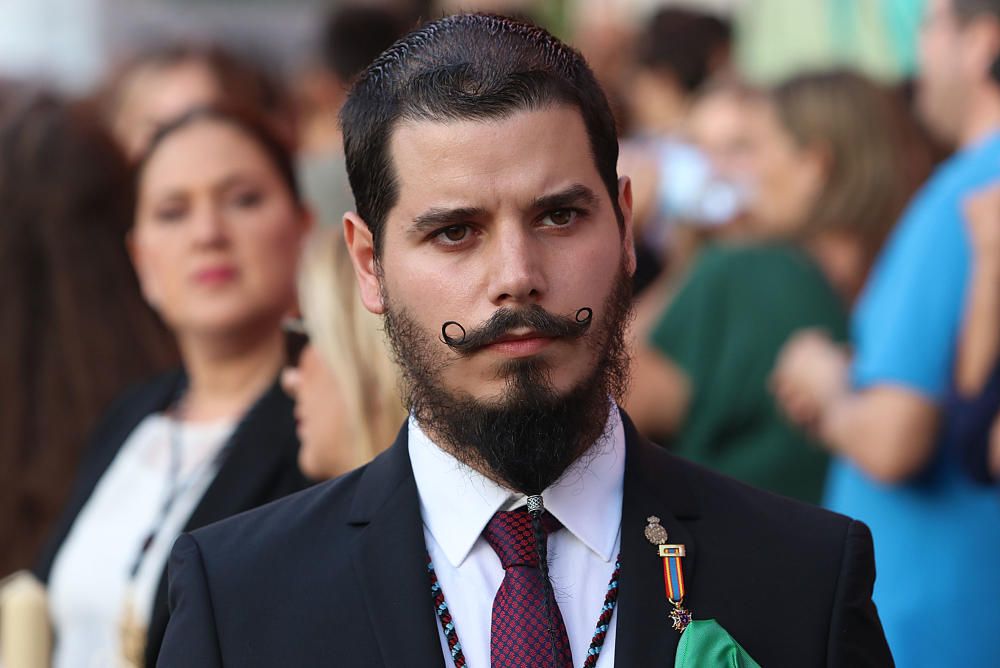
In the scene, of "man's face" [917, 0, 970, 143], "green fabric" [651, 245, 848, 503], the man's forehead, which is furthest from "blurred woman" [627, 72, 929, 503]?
the man's forehead

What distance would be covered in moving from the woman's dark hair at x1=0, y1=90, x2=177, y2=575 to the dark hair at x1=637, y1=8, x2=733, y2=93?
3323 mm

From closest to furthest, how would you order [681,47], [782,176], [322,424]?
[322,424]
[782,176]
[681,47]

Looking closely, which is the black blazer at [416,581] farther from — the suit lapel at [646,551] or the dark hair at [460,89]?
the dark hair at [460,89]

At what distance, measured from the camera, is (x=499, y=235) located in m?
2.03

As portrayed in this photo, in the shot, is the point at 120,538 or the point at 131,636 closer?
the point at 131,636

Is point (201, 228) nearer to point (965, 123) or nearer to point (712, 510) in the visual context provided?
point (712, 510)

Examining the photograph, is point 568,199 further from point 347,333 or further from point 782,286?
point 782,286

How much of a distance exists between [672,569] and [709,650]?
152 mm

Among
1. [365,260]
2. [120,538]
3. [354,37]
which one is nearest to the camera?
[365,260]

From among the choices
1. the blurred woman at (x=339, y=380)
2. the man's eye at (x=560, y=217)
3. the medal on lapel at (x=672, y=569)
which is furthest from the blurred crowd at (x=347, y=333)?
the medal on lapel at (x=672, y=569)

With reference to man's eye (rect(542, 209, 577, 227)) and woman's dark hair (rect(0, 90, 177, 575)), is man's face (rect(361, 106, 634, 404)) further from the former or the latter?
woman's dark hair (rect(0, 90, 177, 575))

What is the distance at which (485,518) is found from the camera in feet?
6.98

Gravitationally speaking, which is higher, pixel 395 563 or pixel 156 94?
pixel 156 94

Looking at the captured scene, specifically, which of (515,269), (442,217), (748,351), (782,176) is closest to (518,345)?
(515,269)
